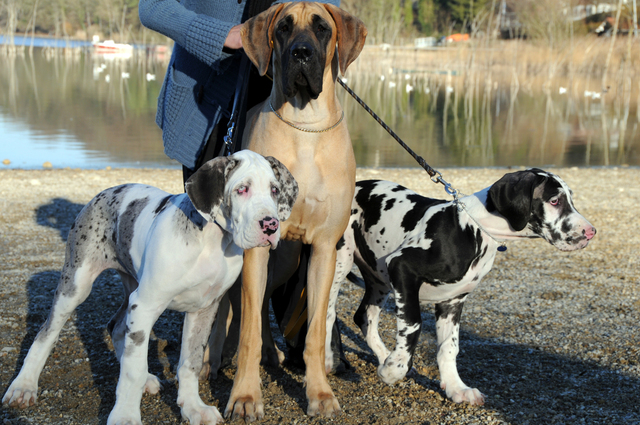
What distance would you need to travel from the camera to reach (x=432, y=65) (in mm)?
55188

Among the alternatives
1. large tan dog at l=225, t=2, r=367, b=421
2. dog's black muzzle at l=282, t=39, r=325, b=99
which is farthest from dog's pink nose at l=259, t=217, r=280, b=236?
dog's black muzzle at l=282, t=39, r=325, b=99

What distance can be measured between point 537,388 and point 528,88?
3751cm

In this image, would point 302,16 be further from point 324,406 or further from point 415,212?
point 324,406

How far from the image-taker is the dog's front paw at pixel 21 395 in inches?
150

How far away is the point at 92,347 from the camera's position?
4848mm

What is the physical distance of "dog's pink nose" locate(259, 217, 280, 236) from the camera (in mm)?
3043

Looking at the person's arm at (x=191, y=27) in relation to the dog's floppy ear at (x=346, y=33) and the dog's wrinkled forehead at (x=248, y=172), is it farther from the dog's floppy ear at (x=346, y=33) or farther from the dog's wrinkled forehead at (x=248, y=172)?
the dog's wrinkled forehead at (x=248, y=172)

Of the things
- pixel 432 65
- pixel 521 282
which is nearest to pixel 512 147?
pixel 521 282

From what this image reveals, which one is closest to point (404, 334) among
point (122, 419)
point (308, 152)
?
point (308, 152)

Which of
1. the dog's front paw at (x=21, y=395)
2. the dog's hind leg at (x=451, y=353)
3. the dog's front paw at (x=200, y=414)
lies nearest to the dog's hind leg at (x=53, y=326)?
the dog's front paw at (x=21, y=395)

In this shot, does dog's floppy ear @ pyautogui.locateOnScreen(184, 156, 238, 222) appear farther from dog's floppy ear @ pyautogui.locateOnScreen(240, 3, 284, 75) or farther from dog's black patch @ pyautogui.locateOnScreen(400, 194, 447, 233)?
dog's black patch @ pyautogui.locateOnScreen(400, 194, 447, 233)

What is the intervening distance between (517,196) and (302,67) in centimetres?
156

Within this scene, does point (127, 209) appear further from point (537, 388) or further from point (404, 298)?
point (537, 388)

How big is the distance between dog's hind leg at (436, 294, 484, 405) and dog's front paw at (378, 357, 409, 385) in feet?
0.82
